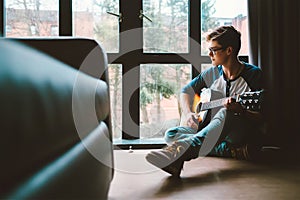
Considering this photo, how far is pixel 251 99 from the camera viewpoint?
6.64 ft

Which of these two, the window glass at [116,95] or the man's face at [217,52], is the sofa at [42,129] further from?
the window glass at [116,95]

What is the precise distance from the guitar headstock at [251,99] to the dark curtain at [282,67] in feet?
1.13

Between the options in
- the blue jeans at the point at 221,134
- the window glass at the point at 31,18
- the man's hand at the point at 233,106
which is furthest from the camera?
the window glass at the point at 31,18

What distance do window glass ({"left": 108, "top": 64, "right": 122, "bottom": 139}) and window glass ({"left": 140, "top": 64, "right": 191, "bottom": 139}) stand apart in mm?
152

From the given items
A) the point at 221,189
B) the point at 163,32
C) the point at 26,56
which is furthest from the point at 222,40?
the point at 26,56

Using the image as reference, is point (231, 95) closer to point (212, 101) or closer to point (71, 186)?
point (212, 101)

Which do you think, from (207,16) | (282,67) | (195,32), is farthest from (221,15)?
(282,67)

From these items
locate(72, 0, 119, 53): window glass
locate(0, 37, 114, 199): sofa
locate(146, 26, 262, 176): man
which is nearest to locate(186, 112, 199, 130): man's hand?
locate(146, 26, 262, 176): man

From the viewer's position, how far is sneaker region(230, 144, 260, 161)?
2072 millimetres

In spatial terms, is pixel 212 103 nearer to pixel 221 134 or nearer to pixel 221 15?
pixel 221 134

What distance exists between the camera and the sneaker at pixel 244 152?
207cm

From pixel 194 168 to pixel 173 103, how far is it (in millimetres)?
938

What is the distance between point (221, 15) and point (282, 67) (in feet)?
2.09

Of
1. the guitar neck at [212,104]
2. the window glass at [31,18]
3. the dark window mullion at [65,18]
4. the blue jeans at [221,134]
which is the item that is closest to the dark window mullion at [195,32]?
the guitar neck at [212,104]
